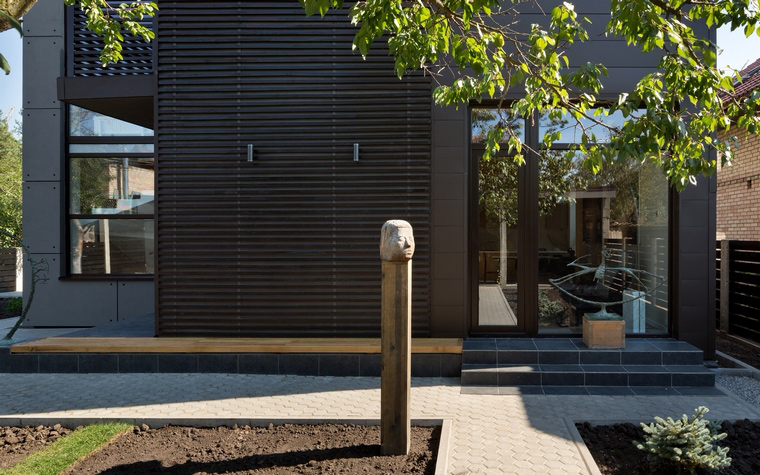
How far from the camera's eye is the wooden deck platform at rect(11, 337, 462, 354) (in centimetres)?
639

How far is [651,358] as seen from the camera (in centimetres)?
623

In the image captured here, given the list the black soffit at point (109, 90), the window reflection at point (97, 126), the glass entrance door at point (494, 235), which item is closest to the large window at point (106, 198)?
the window reflection at point (97, 126)

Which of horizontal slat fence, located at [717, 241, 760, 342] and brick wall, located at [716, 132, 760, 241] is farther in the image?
brick wall, located at [716, 132, 760, 241]

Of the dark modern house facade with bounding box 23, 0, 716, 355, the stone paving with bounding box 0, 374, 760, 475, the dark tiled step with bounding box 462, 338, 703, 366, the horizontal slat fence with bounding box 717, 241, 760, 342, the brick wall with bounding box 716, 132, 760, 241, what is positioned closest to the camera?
the stone paving with bounding box 0, 374, 760, 475

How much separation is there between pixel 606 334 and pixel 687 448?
3.15 m

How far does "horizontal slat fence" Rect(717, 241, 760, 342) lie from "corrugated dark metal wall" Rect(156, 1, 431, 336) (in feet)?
15.8

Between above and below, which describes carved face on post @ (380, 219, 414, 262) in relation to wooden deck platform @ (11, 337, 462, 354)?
above

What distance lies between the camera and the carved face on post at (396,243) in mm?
3963

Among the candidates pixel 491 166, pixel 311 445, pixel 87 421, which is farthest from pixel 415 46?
pixel 87 421

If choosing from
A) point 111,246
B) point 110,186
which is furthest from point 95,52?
point 111,246

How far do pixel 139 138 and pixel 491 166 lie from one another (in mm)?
6173

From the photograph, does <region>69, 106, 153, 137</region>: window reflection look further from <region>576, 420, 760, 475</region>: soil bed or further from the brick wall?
the brick wall

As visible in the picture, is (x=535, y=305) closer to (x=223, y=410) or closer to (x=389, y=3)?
(x=223, y=410)

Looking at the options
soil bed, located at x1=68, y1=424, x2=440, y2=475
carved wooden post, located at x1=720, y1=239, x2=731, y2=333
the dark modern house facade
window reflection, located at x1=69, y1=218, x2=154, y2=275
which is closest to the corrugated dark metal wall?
the dark modern house facade
